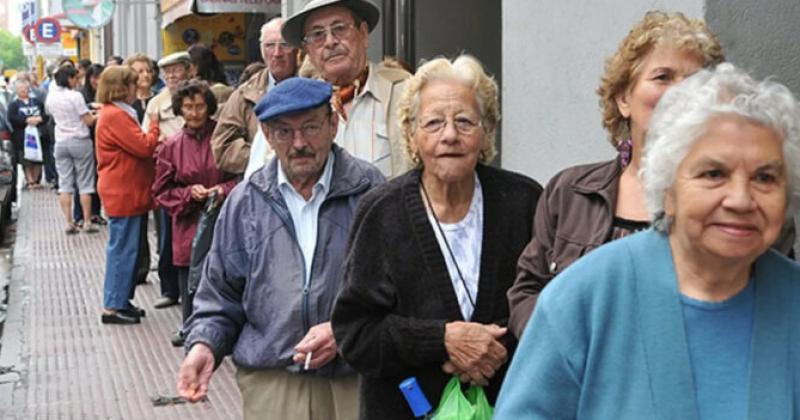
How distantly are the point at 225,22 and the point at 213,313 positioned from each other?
1297 cm

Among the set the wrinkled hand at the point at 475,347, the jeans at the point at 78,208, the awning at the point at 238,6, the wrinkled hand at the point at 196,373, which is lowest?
the jeans at the point at 78,208

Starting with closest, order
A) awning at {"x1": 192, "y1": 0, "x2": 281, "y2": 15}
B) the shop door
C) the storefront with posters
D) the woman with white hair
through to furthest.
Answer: the shop door → awning at {"x1": 192, "y1": 0, "x2": 281, "y2": 15} → the storefront with posters → the woman with white hair

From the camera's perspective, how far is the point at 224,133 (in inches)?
308

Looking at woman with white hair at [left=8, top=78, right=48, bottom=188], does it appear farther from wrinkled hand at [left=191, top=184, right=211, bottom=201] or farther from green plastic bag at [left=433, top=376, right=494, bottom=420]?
green plastic bag at [left=433, top=376, right=494, bottom=420]

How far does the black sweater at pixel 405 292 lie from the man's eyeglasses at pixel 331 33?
1499mm

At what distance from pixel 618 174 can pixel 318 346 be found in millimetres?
1196

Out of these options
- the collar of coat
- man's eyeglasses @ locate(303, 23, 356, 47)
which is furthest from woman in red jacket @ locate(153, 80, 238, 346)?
the collar of coat

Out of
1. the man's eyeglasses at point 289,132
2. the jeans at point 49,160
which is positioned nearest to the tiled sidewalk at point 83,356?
the man's eyeglasses at point 289,132

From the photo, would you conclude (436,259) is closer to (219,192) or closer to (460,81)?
(460,81)

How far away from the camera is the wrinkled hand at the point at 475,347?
139 inches

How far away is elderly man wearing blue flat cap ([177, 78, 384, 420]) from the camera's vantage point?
4180 millimetres

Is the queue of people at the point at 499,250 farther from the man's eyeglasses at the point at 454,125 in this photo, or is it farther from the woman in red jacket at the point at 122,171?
the woman in red jacket at the point at 122,171

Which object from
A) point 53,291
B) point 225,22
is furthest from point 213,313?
point 225,22

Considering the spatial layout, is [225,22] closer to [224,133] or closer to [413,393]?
[224,133]
